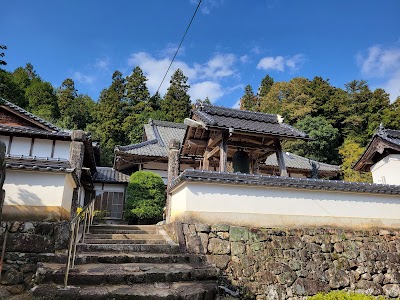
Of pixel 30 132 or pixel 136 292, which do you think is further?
pixel 30 132

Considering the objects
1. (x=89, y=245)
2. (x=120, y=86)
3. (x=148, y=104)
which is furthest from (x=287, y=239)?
(x=120, y=86)

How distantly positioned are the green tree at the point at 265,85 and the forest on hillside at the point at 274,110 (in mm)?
7056

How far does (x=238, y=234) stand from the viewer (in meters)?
7.05

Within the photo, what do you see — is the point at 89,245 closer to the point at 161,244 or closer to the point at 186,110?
the point at 161,244

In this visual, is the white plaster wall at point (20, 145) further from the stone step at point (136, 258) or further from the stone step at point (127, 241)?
the stone step at point (136, 258)

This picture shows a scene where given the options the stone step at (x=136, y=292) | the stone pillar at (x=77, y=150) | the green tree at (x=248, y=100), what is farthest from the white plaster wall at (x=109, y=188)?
the green tree at (x=248, y=100)

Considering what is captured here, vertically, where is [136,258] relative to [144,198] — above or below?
below

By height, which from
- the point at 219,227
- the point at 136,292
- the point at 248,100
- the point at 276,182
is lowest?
the point at 136,292

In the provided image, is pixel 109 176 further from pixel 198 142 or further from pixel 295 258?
pixel 295 258

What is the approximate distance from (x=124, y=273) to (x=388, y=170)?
11468 millimetres

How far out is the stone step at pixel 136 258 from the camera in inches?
236

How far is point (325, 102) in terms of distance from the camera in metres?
39.6

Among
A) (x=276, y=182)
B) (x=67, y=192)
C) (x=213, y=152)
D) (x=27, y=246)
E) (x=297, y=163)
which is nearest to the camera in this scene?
(x=27, y=246)

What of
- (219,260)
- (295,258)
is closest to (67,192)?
(219,260)
